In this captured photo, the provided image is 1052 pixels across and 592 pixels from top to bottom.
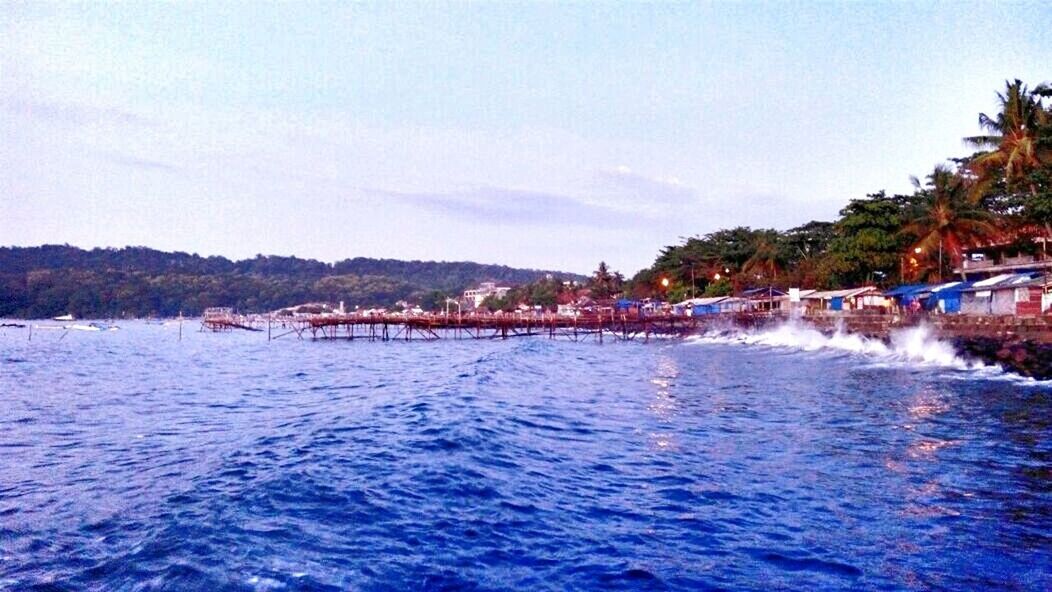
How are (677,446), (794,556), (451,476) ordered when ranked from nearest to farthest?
(794,556)
(451,476)
(677,446)

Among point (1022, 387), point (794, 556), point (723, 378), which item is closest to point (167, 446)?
point (794, 556)

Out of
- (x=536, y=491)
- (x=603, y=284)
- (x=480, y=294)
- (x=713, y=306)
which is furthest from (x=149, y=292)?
(x=536, y=491)

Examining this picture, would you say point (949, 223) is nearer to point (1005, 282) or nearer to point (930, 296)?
point (930, 296)

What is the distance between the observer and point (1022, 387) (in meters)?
21.0

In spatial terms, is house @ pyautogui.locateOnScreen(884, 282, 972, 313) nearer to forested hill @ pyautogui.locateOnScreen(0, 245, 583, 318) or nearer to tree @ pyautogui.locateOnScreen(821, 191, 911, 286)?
tree @ pyautogui.locateOnScreen(821, 191, 911, 286)

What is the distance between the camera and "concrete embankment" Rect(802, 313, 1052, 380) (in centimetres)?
2509

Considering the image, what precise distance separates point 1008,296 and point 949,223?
11.8 m

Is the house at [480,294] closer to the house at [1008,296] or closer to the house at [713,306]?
the house at [713,306]

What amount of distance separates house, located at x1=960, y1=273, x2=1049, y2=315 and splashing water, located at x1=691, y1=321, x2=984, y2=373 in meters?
5.37

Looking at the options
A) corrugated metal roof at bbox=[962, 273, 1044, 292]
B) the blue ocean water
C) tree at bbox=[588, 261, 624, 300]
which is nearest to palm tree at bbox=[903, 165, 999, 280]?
corrugated metal roof at bbox=[962, 273, 1044, 292]

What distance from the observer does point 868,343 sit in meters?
38.8

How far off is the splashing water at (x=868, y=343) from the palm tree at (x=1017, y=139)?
42.1 ft

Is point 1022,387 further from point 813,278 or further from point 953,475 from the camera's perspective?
point 813,278

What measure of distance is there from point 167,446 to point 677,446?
9.81m
